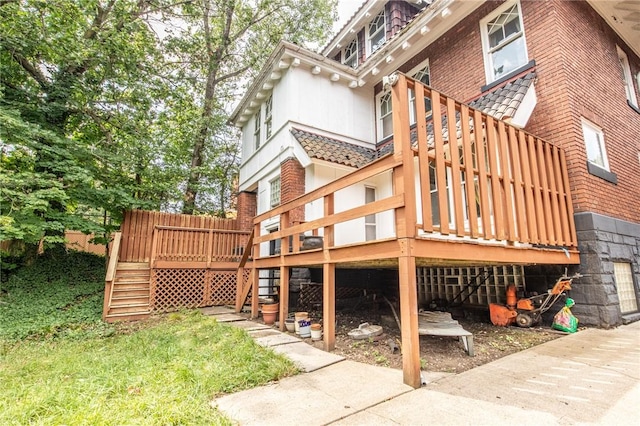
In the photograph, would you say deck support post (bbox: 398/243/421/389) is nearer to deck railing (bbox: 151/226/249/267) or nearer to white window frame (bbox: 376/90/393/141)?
deck railing (bbox: 151/226/249/267)

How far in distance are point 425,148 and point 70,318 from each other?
28.0ft

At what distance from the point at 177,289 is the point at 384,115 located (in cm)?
860

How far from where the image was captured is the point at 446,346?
4531 millimetres

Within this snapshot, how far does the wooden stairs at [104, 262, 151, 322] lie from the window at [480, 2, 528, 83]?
34.4 ft

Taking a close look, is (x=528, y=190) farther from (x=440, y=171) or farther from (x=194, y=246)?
(x=194, y=246)

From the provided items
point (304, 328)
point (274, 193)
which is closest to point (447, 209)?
point (304, 328)

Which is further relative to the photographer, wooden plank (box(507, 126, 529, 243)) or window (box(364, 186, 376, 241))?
window (box(364, 186, 376, 241))

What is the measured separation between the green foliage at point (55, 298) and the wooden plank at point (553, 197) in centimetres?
898

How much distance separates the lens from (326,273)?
15.1 ft

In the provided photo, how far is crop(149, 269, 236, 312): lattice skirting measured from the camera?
8.50 m

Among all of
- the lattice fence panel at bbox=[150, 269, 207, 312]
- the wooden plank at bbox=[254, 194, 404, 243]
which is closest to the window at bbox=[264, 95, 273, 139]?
the lattice fence panel at bbox=[150, 269, 207, 312]

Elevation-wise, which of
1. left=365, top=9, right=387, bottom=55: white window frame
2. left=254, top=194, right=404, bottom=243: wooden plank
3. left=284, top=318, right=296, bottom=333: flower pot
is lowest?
left=284, top=318, right=296, bottom=333: flower pot

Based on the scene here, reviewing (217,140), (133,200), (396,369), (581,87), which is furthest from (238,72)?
(396,369)

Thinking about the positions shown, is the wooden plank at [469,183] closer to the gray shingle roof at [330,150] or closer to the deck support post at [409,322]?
the deck support post at [409,322]
